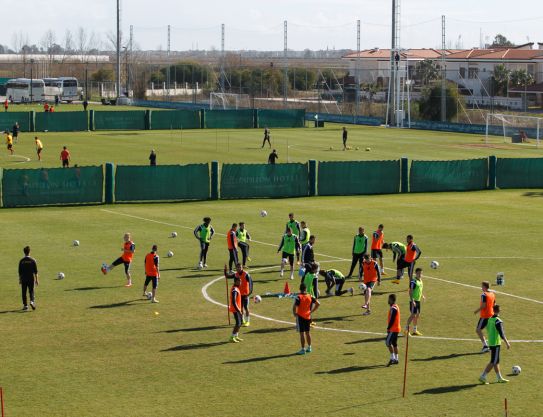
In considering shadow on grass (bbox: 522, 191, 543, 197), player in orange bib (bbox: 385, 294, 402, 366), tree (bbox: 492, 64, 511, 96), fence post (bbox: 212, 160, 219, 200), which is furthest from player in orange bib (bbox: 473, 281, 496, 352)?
tree (bbox: 492, 64, 511, 96)

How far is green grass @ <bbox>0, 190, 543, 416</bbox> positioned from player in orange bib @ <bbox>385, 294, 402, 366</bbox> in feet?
1.26

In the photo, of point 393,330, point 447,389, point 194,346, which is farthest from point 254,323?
point 447,389

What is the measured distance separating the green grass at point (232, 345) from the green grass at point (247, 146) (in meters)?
28.0

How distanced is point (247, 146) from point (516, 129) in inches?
975

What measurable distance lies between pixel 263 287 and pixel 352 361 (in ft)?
26.4

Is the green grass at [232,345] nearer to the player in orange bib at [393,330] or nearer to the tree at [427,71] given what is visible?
the player in orange bib at [393,330]

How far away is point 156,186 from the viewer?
166 ft

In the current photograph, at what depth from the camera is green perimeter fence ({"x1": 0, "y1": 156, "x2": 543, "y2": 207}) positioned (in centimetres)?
4859

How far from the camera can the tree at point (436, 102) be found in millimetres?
102000

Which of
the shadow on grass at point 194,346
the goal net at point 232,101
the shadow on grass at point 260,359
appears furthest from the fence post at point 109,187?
the goal net at point 232,101

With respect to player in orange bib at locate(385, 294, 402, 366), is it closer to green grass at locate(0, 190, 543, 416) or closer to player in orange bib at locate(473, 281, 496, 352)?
green grass at locate(0, 190, 543, 416)

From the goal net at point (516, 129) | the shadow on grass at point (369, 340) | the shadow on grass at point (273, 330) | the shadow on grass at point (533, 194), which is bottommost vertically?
the shadow on grass at point (369, 340)

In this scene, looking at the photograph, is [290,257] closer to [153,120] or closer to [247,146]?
[247,146]

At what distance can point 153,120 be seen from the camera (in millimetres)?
96562
